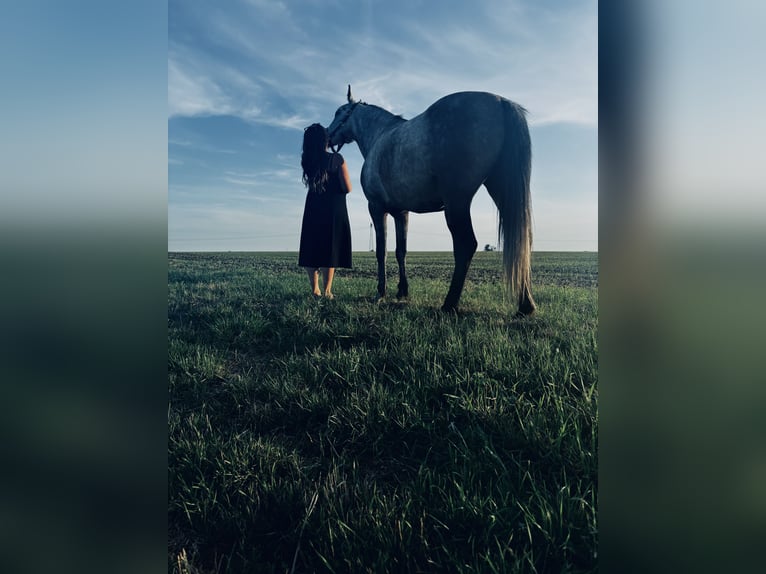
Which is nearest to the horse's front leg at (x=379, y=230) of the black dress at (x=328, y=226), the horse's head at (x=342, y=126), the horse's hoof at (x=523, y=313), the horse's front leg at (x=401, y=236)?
the horse's front leg at (x=401, y=236)

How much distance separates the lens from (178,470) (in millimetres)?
1447

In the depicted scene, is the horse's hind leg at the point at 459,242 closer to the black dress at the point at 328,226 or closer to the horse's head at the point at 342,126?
the black dress at the point at 328,226

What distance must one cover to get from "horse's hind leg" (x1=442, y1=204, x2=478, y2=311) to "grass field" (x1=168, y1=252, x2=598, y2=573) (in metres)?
1.04

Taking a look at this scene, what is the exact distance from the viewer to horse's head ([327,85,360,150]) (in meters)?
6.25

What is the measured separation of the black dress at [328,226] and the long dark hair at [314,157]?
0.25ft

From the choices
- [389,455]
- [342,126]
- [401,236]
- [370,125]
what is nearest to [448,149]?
[401,236]

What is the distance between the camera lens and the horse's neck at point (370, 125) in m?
5.63

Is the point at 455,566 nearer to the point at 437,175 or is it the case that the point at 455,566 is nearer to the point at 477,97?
the point at 437,175

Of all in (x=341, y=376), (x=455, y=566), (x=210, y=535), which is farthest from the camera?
(x=341, y=376)

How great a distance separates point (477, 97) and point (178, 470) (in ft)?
14.1

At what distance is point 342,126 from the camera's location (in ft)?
20.6

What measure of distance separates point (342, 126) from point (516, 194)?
3646mm
